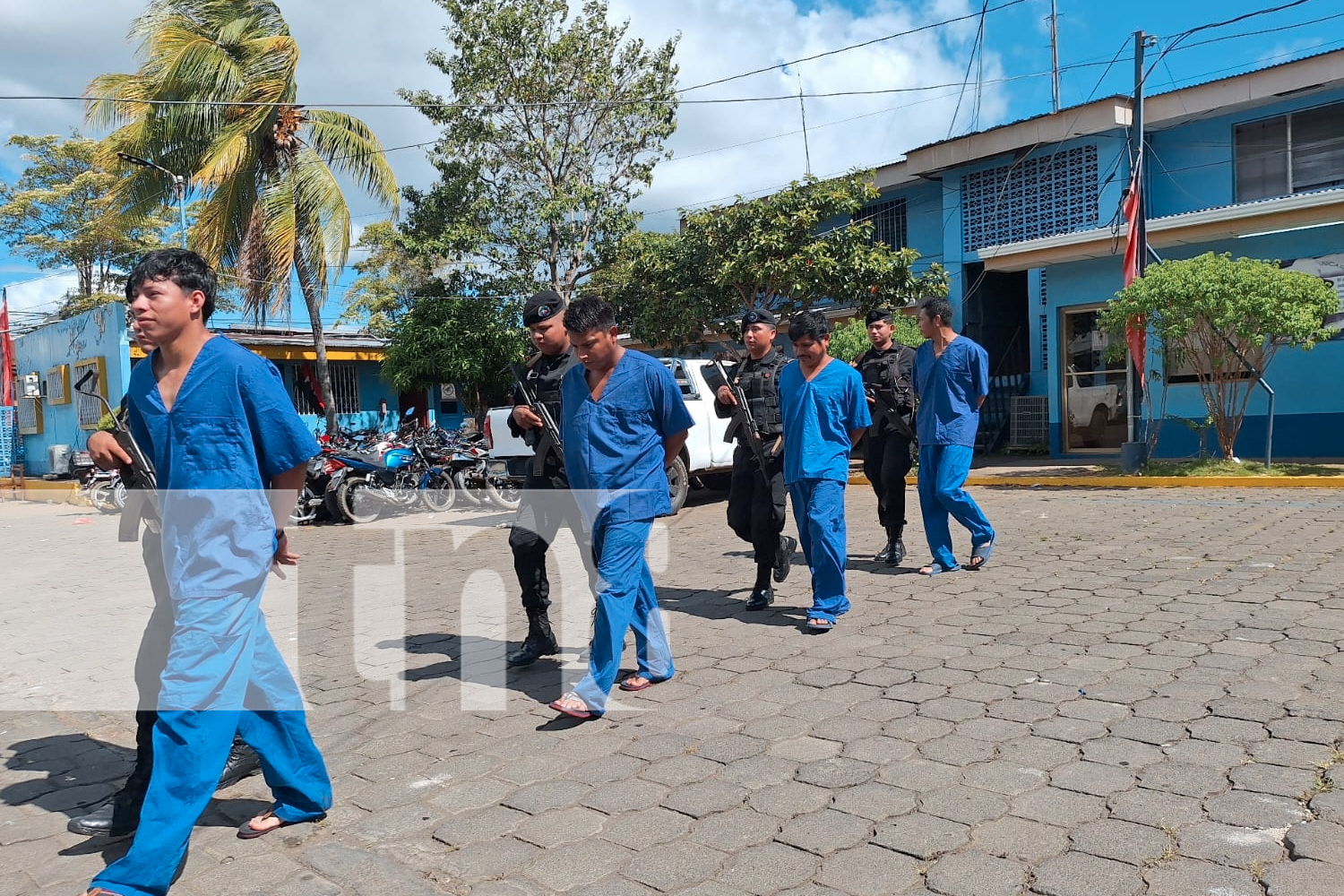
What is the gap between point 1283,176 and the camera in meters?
15.2

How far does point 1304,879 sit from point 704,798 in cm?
165

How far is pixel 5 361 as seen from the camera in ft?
89.2

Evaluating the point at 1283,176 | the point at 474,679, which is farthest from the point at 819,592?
the point at 1283,176

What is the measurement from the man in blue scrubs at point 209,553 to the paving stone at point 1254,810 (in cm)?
271

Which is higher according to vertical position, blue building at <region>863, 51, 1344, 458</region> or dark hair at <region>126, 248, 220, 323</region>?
blue building at <region>863, 51, 1344, 458</region>

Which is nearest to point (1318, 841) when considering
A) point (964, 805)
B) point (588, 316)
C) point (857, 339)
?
point (964, 805)

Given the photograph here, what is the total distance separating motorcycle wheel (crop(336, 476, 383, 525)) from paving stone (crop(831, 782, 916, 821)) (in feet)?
35.3

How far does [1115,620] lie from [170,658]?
4.39 meters

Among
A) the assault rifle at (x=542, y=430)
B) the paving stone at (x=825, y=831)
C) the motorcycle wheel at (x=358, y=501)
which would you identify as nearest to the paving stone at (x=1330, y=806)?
the paving stone at (x=825, y=831)

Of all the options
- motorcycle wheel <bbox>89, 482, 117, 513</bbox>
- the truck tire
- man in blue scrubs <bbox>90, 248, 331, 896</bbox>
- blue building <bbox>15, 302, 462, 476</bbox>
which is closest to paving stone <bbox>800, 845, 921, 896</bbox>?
man in blue scrubs <bbox>90, 248, 331, 896</bbox>

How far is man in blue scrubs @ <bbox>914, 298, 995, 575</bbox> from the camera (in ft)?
21.5

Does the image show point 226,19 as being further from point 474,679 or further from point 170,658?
point 170,658

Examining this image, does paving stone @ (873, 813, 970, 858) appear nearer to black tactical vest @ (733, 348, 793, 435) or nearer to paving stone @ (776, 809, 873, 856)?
paving stone @ (776, 809, 873, 856)

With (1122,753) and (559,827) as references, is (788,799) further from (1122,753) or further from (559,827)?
(1122,753)
